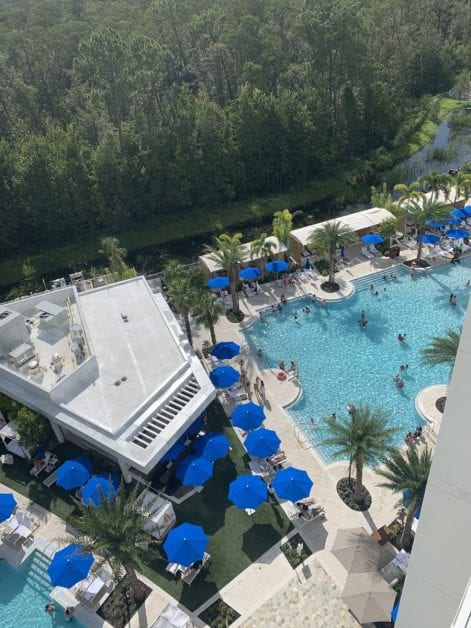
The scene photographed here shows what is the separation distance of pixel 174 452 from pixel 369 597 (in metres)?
11.7

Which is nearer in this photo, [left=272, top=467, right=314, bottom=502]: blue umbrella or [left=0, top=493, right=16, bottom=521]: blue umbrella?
[left=272, top=467, right=314, bottom=502]: blue umbrella

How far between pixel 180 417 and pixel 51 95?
223 feet

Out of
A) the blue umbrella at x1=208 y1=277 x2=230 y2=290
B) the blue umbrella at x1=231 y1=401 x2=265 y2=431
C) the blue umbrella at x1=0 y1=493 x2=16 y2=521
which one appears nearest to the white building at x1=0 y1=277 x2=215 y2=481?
the blue umbrella at x1=231 y1=401 x2=265 y2=431

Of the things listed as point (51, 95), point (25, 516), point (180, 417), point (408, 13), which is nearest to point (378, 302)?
point (180, 417)

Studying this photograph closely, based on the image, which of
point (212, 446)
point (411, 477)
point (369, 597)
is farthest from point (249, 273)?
point (369, 597)

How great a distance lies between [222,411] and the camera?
31.0m

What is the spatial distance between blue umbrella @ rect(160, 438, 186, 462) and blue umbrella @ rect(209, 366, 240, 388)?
505cm

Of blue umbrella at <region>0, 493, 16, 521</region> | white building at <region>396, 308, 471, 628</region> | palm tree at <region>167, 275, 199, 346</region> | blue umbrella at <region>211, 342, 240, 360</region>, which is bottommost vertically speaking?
blue umbrella at <region>0, 493, 16, 521</region>

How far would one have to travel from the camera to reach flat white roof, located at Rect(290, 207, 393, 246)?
44.2m

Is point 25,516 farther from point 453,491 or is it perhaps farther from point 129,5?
point 129,5

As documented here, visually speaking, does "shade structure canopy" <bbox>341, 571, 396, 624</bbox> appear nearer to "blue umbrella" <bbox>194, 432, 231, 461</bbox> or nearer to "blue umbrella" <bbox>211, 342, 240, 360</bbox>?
"blue umbrella" <bbox>194, 432, 231, 461</bbox>

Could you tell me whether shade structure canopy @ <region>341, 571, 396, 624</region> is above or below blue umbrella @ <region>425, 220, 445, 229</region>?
below

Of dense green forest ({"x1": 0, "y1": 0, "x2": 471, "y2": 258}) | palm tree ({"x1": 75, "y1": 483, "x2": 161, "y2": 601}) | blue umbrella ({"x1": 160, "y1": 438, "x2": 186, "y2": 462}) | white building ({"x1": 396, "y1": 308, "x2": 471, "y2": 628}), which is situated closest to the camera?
white building ({"x1": 396, "y1": 308, "x2": 471, "y2": 628})

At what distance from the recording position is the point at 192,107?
2211 inches
